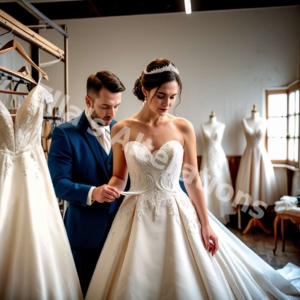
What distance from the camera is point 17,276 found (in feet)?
4.51

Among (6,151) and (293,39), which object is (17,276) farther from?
(293,39)

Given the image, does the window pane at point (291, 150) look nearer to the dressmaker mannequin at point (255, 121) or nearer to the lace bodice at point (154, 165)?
the dressmaker mannequin at point (255, 121)

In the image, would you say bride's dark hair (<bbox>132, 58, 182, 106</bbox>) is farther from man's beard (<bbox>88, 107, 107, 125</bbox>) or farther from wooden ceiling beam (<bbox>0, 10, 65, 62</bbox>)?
wooden ceiling beam (<bbox>0, 10, 65, 62</bbox>)

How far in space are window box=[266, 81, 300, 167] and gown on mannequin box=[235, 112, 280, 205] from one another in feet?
1.60

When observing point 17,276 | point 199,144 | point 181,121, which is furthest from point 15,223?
point 199,144

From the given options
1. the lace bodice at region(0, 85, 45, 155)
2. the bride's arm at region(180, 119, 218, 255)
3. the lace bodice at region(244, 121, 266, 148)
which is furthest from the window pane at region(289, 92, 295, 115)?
the lace bodice at region(0, 85, 45, 155)

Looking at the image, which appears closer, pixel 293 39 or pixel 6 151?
pixel 6 151

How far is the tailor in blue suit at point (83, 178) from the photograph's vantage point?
5.65 ft

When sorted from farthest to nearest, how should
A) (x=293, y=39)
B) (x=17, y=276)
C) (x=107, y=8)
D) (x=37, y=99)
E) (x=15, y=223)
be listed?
(x=107, y=8), (x=293, y=39), (x=37, y=99), (x=15, y=223), (x=17, y=276)

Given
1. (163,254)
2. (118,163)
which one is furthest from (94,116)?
(163,254)

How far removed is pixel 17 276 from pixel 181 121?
1.06 m

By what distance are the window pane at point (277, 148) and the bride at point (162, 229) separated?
390 cm

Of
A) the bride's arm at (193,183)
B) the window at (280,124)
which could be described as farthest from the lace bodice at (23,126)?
the window at (280,124)

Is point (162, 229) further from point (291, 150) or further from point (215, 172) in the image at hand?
point (291, 150)
